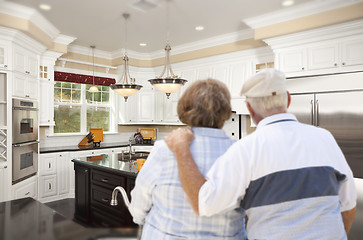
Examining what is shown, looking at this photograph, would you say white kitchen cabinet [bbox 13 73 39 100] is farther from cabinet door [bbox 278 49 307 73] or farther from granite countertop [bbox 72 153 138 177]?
cabinet door [bbox 278 49 307 73]

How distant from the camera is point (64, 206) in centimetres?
455

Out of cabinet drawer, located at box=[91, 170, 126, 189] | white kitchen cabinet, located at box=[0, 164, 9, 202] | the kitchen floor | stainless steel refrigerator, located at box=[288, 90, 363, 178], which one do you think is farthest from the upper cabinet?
white kitchen cabinet, located at box=[0, 164, 9, 202]

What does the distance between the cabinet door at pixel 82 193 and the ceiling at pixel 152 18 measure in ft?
7.04

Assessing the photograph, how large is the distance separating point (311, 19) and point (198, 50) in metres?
2.25

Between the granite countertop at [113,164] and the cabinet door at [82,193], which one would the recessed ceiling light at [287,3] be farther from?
the cabinet door at [82,193]

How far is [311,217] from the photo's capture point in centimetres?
90

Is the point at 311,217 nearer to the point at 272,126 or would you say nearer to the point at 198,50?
the point at 272,126

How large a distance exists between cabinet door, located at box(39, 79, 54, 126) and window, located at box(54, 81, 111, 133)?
0.60 m

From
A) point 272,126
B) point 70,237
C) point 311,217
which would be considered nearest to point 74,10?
point 70,237

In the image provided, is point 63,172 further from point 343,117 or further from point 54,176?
point 343,117

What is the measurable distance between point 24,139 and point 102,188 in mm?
1592

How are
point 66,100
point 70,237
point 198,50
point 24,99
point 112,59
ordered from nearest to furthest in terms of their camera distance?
1. point 70,237
2. point 24,99
3. point 198,50
4. point 66,100
5. point 112,59

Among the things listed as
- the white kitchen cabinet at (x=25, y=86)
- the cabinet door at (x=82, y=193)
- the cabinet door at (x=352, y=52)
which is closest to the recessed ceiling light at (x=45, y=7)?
the white kitchen cabinet at (x=25, y=86)

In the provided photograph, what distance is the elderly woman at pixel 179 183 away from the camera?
999 mm
